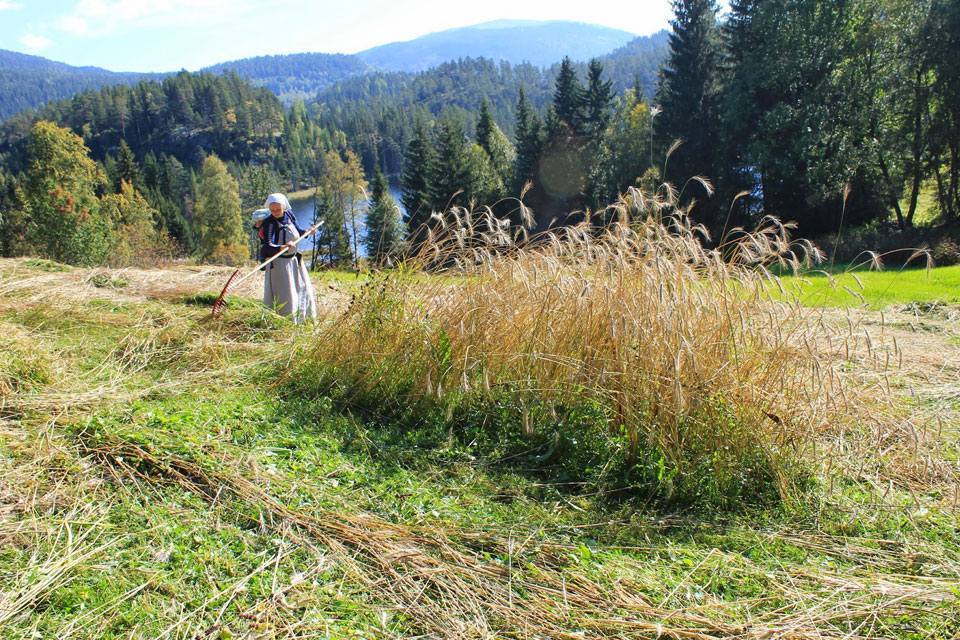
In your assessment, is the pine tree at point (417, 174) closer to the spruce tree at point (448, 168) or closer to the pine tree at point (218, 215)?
the spruce tree at point (448, 168)

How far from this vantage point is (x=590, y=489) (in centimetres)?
321

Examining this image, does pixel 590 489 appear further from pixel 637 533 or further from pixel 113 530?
pixel 113 530

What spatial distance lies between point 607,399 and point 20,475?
3092 millimetres

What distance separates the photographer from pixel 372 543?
8.54ft

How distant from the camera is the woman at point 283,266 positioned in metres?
6.80

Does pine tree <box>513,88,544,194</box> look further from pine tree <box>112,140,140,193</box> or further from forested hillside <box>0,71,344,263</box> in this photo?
forested hillside <box>0,71,344,263</box>

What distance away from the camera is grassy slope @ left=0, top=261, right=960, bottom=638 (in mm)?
2197

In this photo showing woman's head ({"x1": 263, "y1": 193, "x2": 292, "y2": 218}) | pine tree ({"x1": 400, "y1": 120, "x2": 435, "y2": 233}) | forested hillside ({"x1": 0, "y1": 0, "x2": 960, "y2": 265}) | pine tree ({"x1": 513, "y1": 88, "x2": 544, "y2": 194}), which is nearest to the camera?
woman's head ({"x1": 263, "y1": 193, "x2": 292, "y2": 218})

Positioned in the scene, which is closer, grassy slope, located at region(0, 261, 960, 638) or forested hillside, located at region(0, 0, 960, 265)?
grassy slope, located at region(0, 261, 960, 638)

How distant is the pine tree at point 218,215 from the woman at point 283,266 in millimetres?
52490

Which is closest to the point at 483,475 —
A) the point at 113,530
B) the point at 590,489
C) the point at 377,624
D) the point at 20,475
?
the point at 590,489

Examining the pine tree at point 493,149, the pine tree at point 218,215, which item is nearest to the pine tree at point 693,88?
the pine tree at point 493,149

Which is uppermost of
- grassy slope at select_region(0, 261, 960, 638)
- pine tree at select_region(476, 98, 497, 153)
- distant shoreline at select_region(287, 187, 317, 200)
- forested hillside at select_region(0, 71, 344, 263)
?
forested hillside at select_region(0, 71, 344, 263)

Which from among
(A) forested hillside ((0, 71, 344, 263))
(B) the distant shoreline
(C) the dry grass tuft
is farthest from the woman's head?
(B) the distant shoreline
